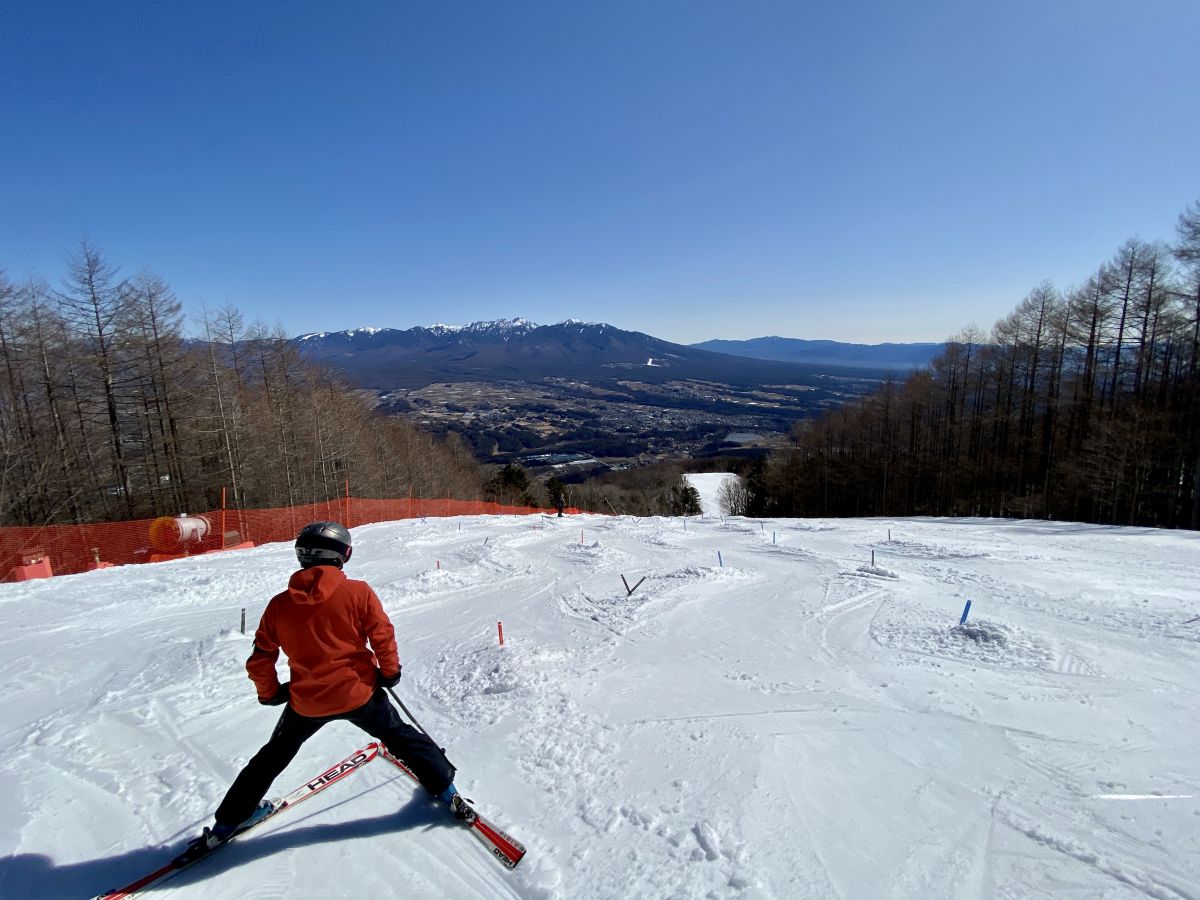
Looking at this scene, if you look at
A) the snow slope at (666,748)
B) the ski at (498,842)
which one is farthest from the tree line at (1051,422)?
the ski at (498,842)

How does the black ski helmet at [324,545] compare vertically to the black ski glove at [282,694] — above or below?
above

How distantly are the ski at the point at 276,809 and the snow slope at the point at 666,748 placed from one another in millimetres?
67

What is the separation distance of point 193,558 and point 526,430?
396 feet

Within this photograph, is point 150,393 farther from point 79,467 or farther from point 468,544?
point 468,544

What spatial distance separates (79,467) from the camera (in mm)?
19812

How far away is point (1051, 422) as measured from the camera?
105ft

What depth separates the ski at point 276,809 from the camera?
279cm

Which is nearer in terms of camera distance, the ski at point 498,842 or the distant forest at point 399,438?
the ski at point 498,842

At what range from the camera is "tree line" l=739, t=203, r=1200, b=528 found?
80.1 feet

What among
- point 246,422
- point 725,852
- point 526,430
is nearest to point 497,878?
point 725,852

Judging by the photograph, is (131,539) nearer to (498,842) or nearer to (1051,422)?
(498,842)

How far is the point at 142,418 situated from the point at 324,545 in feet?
82.7

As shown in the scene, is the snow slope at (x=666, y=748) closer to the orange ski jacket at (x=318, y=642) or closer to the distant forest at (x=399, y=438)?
the orange ski jacket at (x=318, y=642)

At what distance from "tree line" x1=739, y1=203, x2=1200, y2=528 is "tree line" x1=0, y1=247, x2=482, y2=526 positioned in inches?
1597
